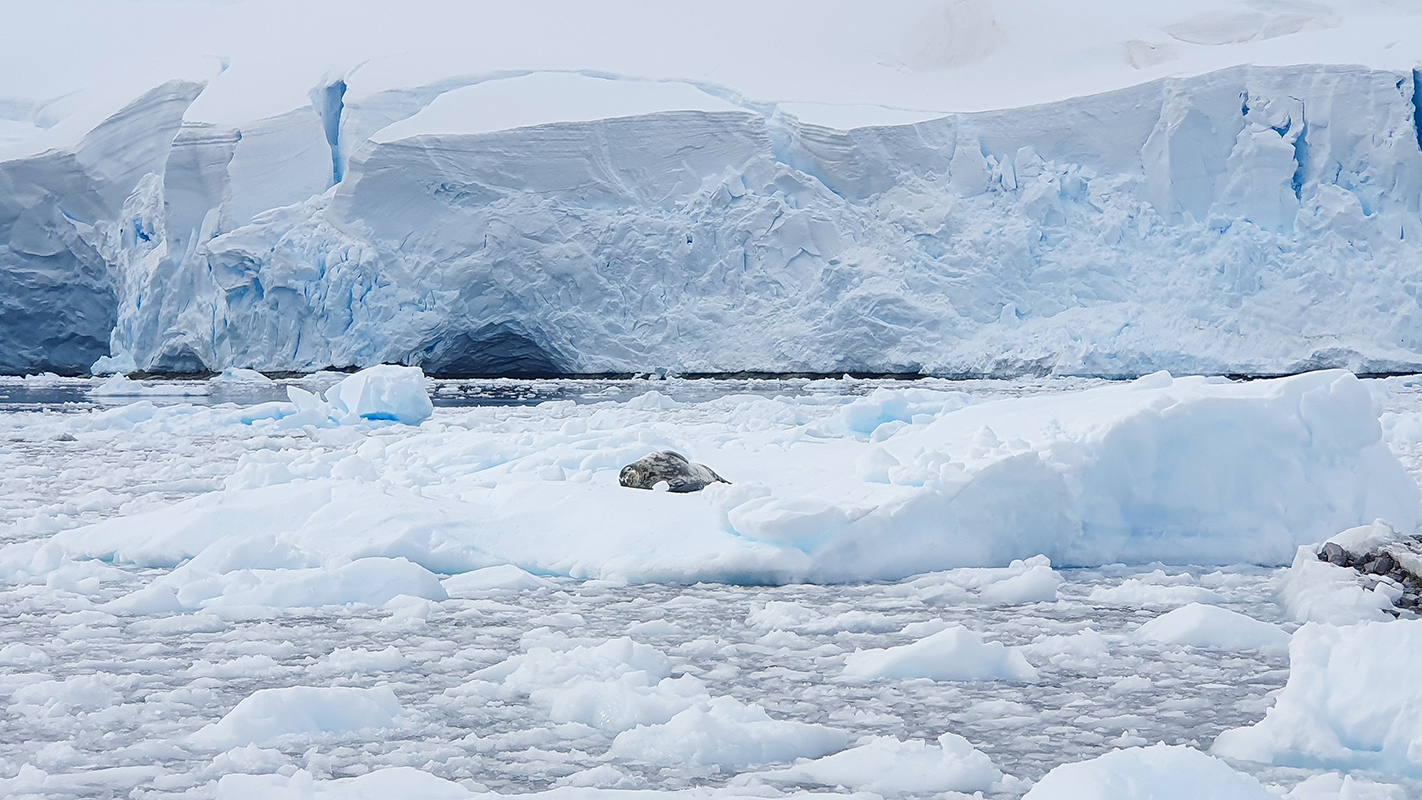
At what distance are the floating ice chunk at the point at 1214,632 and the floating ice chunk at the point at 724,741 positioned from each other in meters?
1.32

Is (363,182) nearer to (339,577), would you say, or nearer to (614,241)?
(614,241)

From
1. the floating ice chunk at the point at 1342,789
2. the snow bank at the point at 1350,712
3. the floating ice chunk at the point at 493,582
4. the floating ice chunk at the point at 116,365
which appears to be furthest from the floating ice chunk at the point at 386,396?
the floating ice chunk at the point at 116,365

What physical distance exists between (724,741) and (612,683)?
1.41 feet

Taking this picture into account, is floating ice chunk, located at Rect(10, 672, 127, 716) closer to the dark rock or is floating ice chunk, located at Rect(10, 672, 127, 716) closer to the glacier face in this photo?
the dark rock

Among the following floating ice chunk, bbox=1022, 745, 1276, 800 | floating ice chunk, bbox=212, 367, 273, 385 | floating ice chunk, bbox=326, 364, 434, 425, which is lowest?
floating ice chunk, bbox=212, 367, 273, 385

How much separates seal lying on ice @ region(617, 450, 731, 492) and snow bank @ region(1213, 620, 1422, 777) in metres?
3.43

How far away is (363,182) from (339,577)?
19.4 metres

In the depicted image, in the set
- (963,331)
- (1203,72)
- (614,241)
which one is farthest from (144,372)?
(1203,72)

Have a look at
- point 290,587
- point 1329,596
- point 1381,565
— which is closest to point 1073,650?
point 1329,596

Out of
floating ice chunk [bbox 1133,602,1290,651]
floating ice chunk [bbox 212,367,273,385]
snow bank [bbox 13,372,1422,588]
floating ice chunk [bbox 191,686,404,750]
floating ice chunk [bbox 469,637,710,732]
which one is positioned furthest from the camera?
floating ice chunk [bbox 212,367,273,385]

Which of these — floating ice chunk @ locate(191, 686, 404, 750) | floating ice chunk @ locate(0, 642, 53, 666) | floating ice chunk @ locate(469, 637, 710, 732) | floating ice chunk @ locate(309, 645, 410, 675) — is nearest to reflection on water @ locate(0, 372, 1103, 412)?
floating ice chunk @ locate(0, 642, 53, 666)

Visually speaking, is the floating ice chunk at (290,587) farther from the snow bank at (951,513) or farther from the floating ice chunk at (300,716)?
the floating ice chunk at (300,716)

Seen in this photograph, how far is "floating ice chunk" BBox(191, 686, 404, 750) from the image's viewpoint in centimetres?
233

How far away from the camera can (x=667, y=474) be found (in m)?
5.55
